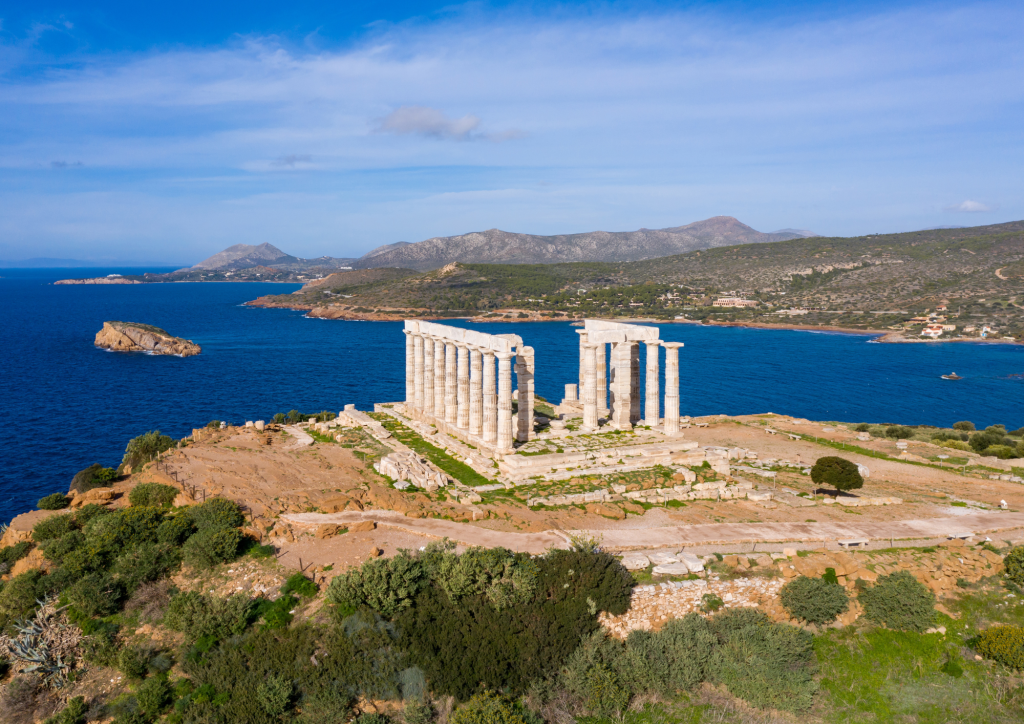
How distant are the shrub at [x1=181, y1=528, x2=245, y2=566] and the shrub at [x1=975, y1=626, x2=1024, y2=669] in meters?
25.5

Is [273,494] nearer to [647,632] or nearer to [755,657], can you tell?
[647,632]

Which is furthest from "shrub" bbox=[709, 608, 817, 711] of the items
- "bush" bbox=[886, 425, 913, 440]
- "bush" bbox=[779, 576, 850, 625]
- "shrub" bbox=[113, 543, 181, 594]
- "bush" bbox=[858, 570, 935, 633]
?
"bush" bbox=[886, 425, 913, 440]

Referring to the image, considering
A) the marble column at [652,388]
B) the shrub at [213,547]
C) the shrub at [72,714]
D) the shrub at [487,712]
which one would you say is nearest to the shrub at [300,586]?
the shrub at [213,547]

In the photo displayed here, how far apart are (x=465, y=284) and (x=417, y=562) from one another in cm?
17783

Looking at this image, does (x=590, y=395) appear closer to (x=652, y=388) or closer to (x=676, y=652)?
(x=652, y=388)

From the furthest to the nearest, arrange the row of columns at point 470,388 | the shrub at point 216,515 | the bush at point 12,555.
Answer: the row of columns at point 470,388
the bush at point 12,555
the shrub at point 216,515

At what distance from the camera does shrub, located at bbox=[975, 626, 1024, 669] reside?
68.0ft

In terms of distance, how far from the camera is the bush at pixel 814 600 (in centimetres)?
2244

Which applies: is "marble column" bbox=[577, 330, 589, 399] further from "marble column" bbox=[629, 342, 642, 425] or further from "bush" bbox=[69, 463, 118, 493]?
"bush" bbox=[69, 463, 118, 493]

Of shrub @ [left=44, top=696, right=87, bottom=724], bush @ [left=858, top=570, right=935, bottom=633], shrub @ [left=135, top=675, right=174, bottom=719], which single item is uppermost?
bush @ [left=858, top=570, right=935, bottom=633]

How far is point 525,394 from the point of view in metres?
36.4

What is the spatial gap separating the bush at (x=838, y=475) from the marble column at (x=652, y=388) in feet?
30.0

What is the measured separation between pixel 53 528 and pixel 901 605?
32.6m

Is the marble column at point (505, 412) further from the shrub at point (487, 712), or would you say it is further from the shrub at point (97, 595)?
the shrub at point (97, 595)
